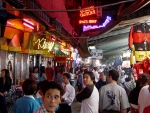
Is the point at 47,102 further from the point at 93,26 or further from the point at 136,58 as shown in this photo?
the point at 93,26

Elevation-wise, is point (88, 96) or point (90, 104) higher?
point (88, 96)

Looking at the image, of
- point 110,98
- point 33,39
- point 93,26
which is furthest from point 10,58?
point 93,26

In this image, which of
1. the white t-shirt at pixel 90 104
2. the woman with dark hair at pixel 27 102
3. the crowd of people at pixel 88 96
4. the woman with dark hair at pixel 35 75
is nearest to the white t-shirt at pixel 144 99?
the crowd of people at pixel 88 96

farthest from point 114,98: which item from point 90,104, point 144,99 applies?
point 144,99

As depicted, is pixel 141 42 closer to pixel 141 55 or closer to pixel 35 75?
pixel 141 55

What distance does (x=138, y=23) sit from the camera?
9000 mm

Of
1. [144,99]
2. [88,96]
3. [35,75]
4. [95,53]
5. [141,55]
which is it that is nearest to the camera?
[144,99]

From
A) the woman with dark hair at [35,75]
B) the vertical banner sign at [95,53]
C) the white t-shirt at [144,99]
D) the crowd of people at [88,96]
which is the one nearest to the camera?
the crowd of people at [88,96]

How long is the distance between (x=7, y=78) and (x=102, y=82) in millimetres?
3633

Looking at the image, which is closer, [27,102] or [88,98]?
[27,102]

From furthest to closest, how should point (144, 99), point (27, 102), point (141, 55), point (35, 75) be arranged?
point (35, 75) → point (141, 55) → point (144, 99) → point (27, 102)

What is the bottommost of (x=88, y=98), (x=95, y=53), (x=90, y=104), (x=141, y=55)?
(x=90, y=104)

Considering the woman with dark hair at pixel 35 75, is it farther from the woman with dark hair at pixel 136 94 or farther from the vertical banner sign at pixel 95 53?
the vertical banner sign at pixel 95 53

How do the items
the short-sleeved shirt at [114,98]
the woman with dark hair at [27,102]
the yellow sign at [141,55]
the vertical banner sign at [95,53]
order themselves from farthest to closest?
1. the vertical banner sign at [95,53]
2. the yellow sign at [141,55]
3. the short-sleeved shirt at [114,98]
4. the woman with dark hair at [27,102]
